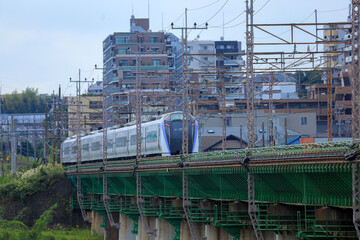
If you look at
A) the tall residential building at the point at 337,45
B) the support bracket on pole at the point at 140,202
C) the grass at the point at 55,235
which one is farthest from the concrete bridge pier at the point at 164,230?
the tall residential building at the point at 337,45

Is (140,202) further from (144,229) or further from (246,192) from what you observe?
(246,192)

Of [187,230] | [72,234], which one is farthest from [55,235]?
[187,230]

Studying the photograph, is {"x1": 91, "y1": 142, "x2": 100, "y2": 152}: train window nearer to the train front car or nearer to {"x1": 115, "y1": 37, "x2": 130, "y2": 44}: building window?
the train front car

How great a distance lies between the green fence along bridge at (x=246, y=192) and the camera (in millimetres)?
28703

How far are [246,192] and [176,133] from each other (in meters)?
21.3

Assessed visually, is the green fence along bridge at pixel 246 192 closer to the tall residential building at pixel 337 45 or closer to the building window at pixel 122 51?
the tall residential building at pixel 337 45

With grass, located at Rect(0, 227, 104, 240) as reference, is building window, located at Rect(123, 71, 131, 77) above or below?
above

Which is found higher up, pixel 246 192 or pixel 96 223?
pixel 246 192

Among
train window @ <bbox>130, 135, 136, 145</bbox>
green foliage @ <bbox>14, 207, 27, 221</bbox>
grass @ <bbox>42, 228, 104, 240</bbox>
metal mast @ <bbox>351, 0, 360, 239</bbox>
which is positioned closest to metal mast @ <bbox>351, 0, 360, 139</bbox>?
metal mast @ <bbox>351, 0, 360, 239</bbox>

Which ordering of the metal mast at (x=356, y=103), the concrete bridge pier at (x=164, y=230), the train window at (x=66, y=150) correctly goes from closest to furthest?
the metal mast at (x=356, y=103)
the concrete bridge pier at (x=164, y=230)
the train window at (x=66, y=150)

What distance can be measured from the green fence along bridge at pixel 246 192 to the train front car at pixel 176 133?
363 centimetres

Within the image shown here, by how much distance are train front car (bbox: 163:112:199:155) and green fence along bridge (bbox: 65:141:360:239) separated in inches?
143

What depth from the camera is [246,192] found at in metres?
38.4

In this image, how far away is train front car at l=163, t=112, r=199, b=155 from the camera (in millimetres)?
58844
